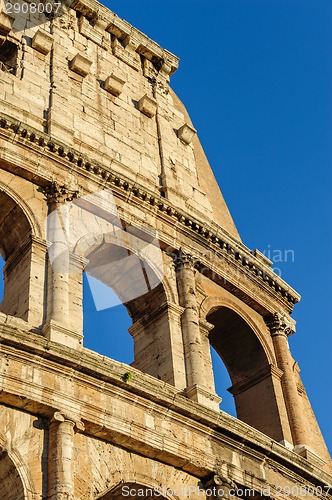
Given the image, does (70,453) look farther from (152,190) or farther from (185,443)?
(152,190)

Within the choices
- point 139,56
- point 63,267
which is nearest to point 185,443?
point 63,267

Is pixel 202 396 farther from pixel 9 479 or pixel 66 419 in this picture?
pixel 9 479

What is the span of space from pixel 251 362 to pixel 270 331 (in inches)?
37.1

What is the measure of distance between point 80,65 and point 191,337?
720cm

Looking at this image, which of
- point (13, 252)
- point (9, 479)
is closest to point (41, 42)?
point (13, 252)

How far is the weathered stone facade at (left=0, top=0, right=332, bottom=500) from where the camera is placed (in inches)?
635

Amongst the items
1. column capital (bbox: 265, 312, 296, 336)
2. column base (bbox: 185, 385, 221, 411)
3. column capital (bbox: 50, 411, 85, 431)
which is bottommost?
column capital (bbox: 50, 411, 85, 431)

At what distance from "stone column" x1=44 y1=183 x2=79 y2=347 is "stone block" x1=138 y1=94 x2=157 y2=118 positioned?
4.68 metres

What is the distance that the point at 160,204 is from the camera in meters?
21.5

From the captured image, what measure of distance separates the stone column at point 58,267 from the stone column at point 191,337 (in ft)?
9.13

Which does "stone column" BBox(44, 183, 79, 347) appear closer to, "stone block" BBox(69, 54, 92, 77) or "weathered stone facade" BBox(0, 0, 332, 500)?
"weathered stone facade" BBox(0, 0, 332, 500)

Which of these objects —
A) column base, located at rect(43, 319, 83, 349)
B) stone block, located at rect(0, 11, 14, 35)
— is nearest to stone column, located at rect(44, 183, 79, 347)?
column base, located at rect(43, 319, 83, 349)

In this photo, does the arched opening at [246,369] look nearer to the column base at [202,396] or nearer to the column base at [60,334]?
the column base at [202,396]

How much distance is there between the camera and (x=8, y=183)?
63.3 feet
